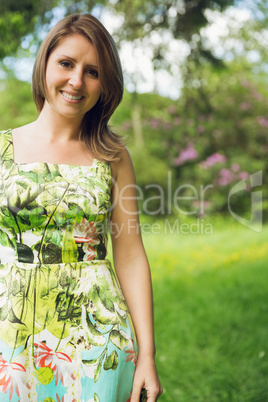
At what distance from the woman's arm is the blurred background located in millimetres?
161

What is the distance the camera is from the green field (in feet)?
10.6

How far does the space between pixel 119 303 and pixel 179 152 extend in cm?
740

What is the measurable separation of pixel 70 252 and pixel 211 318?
10.7ft

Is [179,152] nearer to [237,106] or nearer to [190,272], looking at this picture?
[237,106]

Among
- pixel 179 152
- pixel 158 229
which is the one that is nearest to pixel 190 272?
pixel 158 229

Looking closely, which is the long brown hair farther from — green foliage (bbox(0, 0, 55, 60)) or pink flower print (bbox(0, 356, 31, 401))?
green foliage (bbox(0, 0, 55, 60))

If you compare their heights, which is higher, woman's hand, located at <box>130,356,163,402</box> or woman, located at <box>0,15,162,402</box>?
woman, located at <box>0,15,162,402</box>

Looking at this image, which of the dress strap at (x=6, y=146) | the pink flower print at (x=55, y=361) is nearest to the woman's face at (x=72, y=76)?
the dress strap at (x=6, y=146)

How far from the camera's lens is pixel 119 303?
1.29 m

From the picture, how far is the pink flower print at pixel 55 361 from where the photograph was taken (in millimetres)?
1186

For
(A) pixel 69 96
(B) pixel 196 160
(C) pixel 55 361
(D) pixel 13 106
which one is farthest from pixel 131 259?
(D) pixel 13 106

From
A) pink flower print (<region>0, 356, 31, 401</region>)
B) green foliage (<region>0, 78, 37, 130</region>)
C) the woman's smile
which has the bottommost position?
pink flower print (<region>0, 356, 31, 401</region>)

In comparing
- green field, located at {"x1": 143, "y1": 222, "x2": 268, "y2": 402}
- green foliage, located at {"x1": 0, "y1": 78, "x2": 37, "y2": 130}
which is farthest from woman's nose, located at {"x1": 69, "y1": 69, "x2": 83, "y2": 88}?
Answer: green foliage, located at {"x1": 0, "y1": 78, "x2": 37, "y2": 130}

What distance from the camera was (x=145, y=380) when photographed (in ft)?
4.18
